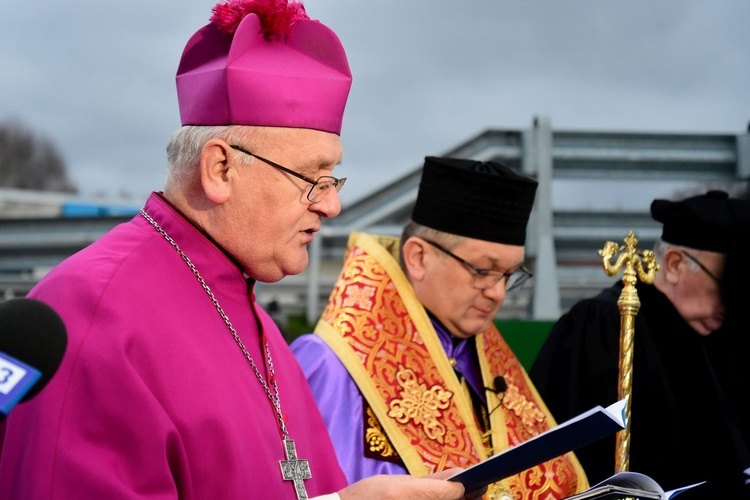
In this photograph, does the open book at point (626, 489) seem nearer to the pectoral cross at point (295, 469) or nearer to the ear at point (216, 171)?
the pectoral cross at point (295, 469)

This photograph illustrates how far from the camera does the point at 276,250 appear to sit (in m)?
2.46

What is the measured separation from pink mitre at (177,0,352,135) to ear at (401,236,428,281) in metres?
1.30

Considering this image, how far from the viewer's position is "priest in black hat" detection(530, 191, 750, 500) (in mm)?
4180

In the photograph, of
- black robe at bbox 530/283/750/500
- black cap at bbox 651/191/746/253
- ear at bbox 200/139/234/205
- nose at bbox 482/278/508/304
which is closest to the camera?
ear at bbox 200/139/234/205

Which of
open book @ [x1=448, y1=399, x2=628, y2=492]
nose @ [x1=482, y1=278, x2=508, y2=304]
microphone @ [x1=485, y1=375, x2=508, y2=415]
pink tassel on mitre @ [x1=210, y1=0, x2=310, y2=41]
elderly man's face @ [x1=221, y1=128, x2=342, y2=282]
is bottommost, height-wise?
microphone @ [x1=485, y1=375, x2=508, y2=415]

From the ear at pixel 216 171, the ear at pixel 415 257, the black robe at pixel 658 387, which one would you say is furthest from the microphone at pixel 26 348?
the black robe at pixel 658 387

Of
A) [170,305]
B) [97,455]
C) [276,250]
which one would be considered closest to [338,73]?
[276,250]

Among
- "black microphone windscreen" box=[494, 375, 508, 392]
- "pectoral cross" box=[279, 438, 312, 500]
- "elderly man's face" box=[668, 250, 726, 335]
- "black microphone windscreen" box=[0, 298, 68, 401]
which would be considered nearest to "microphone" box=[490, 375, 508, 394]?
"black microphone windscreen" box=[494, 375, 508, 392]

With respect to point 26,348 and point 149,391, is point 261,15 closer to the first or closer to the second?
point 149,391

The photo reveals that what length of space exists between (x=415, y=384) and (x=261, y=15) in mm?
1642

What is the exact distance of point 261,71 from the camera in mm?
2527

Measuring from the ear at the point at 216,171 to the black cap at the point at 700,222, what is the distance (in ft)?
8.53

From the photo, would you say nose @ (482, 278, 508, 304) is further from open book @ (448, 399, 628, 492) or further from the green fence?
the green fence

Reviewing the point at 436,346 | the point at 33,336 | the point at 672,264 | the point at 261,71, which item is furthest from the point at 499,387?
the point at 33,336
